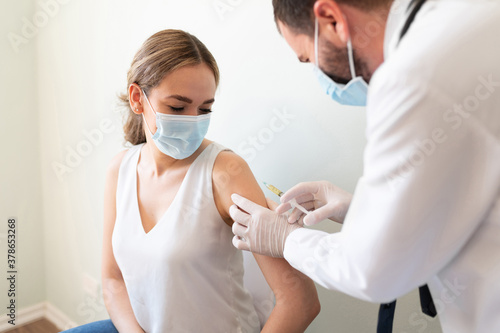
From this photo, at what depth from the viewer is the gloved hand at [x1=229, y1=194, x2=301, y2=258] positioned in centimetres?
125

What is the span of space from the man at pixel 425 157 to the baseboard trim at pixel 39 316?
2.49 metres

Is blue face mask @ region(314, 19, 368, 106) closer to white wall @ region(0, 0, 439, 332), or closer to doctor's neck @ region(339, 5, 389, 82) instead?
doctor's neck @ region(339, 5, 389, 82)

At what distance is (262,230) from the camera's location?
1.27 meters

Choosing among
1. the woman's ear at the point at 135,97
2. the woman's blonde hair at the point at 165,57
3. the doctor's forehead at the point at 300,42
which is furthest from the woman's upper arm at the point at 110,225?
the doctor's forehead at the point at 300,42

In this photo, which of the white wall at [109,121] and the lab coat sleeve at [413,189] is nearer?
the lab coat sleeve at [413,189]

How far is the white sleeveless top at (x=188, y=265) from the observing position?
4.99ft

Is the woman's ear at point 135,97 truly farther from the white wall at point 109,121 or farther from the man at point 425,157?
the man at point 425,157

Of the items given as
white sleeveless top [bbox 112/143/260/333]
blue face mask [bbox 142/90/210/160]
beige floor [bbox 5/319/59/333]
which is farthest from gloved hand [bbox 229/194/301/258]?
beige floor [bbox 5/319/59/333]

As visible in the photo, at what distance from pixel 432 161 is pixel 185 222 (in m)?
0.95

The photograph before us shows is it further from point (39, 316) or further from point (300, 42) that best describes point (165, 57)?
point (39, 316)

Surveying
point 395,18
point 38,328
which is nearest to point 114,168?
point 395,18

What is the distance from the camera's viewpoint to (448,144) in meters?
0.78

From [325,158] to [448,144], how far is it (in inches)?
32.9

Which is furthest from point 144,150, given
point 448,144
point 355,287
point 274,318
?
point 448,144
